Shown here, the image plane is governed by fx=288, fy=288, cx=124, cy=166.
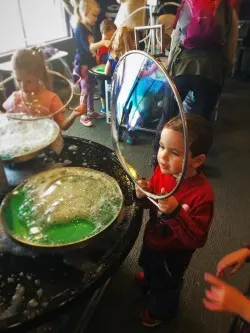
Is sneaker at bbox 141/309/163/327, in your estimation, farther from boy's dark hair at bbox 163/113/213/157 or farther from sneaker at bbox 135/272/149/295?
boy's dark hair at bbox 163/113/213/157

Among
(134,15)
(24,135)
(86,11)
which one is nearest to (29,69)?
(24,135)

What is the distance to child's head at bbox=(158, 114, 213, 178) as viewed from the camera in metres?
0.65

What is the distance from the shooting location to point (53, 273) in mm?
637

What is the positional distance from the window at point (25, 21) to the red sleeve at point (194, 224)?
6.11 feet

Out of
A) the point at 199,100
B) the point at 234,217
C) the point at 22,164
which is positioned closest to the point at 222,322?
the point at 234,217

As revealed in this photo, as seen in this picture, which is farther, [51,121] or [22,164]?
[51,121]

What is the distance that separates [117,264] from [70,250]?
11cm

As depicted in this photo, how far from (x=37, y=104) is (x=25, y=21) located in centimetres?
157

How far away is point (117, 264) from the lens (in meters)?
0.66

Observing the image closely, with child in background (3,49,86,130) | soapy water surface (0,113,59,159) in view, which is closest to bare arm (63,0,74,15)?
child in background (3,49,86,130)

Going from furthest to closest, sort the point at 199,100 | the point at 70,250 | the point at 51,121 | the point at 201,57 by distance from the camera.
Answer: the point at 199,100, the point at 201,57, the point at 51,121, the point at 70,250

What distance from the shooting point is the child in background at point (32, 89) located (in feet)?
3.41

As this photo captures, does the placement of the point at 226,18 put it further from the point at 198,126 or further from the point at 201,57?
the point at 198,126

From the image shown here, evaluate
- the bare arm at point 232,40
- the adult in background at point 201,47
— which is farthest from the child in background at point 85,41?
the bare arm at point 232,40
